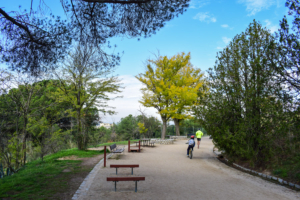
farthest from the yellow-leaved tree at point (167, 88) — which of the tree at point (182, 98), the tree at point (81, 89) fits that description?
the tree at point (81, 89)

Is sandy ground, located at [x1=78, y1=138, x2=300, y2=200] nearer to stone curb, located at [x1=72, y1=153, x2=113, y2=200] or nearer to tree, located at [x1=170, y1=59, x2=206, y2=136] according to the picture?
stone curb, located at [x1=72, y1=153, x2=113, y2=200]

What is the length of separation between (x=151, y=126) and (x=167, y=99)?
6665 mm

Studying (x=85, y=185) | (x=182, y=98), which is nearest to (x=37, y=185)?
(x=85, y=185)

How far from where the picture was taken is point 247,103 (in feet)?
31.4

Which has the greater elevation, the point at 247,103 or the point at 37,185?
the point at 247,103

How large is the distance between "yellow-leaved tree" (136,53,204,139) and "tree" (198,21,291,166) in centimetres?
1296

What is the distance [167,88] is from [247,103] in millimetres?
15756

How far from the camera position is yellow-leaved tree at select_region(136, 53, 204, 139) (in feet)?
82.3

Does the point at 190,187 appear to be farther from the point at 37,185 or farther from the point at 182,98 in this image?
the point at 182,98

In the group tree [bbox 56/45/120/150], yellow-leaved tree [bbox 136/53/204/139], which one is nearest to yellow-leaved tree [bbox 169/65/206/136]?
yellow-leaved tree [bbox 136/53/204/139]

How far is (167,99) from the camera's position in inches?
1029

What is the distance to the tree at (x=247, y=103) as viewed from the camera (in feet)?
27.4

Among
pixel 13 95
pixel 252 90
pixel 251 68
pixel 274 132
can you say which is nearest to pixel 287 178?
pixel 274 132

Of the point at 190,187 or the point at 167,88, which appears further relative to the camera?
the point at 167,88
